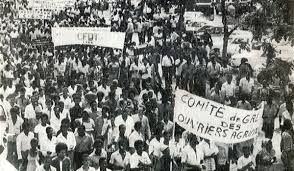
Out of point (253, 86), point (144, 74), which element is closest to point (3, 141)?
point (144, 74)

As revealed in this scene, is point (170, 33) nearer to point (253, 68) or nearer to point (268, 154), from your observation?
point (253, 68)

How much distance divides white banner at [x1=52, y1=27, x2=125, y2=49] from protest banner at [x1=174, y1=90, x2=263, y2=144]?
62 cm

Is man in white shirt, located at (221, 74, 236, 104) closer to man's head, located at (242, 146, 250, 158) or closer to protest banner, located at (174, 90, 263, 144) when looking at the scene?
protest banner, located at (174, 90, 263, 144)

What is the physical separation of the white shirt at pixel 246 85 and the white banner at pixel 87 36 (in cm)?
83

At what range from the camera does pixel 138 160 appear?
121 inches

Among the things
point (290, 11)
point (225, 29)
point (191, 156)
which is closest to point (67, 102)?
point (191, 156)

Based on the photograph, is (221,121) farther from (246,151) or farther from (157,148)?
(157,148)

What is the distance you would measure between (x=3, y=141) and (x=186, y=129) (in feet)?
4.04

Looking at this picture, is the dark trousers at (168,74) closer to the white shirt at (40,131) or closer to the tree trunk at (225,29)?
the tree trunk at (225,29)

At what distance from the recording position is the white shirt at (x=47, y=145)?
3.16 metres

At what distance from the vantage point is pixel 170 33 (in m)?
3.06

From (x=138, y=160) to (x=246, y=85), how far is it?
849 mm

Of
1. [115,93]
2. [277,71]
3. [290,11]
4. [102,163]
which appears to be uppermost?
[290,11]

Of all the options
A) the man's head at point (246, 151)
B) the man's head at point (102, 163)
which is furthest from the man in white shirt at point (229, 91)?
the man's head at point (102, 163)
